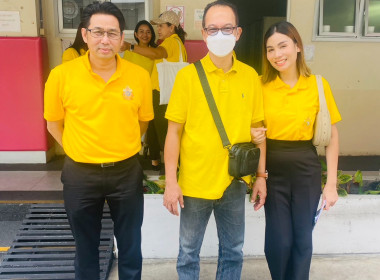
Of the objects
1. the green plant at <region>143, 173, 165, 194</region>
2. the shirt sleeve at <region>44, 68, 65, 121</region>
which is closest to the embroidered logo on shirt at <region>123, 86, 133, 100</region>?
the shirt sleeve at <region>44, 68, 65, 121</region>

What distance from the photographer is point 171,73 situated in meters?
Answer: 4.44

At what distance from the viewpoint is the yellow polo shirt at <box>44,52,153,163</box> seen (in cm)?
219

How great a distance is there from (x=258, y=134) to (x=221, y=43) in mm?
560

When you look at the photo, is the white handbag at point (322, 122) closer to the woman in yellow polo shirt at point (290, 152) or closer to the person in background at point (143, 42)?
the woman in yellow polo shirt at point (290, 152)

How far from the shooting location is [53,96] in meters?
2.21

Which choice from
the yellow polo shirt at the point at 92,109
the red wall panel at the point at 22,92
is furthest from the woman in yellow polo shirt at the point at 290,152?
the red wall panel at the point at 22,92

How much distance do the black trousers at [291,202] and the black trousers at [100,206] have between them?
0.82 meters

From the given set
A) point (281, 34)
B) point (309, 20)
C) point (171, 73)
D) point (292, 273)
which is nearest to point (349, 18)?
point (309, 20)

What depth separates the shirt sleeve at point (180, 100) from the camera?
7.16 feet

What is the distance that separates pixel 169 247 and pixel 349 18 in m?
4.16

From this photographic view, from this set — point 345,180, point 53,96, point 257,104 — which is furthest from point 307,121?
point 53,96

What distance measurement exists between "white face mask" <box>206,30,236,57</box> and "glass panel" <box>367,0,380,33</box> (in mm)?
4148

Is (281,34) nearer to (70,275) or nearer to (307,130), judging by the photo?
(307,130)

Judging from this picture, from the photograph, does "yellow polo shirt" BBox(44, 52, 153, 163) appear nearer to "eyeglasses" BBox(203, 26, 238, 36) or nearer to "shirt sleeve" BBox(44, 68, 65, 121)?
"shirt sleeve" BBox(44, 68, 65, 121)
